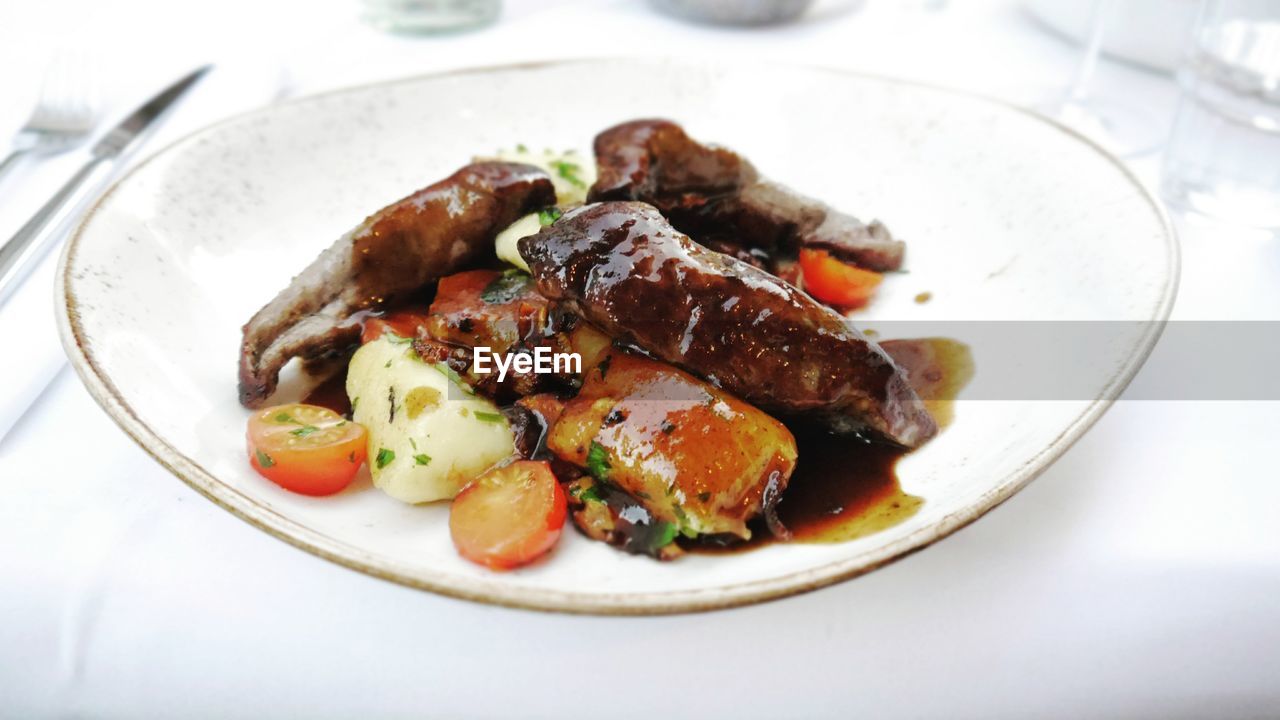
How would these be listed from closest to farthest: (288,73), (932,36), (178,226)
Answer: (178,226), (288,73), (932,36)

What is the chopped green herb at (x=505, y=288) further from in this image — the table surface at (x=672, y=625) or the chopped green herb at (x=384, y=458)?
the table surface at (x=672, y=625)

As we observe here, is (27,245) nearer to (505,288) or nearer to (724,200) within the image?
(505,288)

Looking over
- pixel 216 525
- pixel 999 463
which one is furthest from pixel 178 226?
pixel 999 463

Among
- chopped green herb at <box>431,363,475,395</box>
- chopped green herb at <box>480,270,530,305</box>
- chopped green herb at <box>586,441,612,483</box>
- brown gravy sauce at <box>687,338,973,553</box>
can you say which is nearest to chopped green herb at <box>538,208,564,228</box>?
chopped green herb at <box>480,270,530,305</box>

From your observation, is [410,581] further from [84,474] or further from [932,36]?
[932,36]

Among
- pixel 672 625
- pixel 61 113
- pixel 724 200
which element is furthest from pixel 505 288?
pixel 61 113
